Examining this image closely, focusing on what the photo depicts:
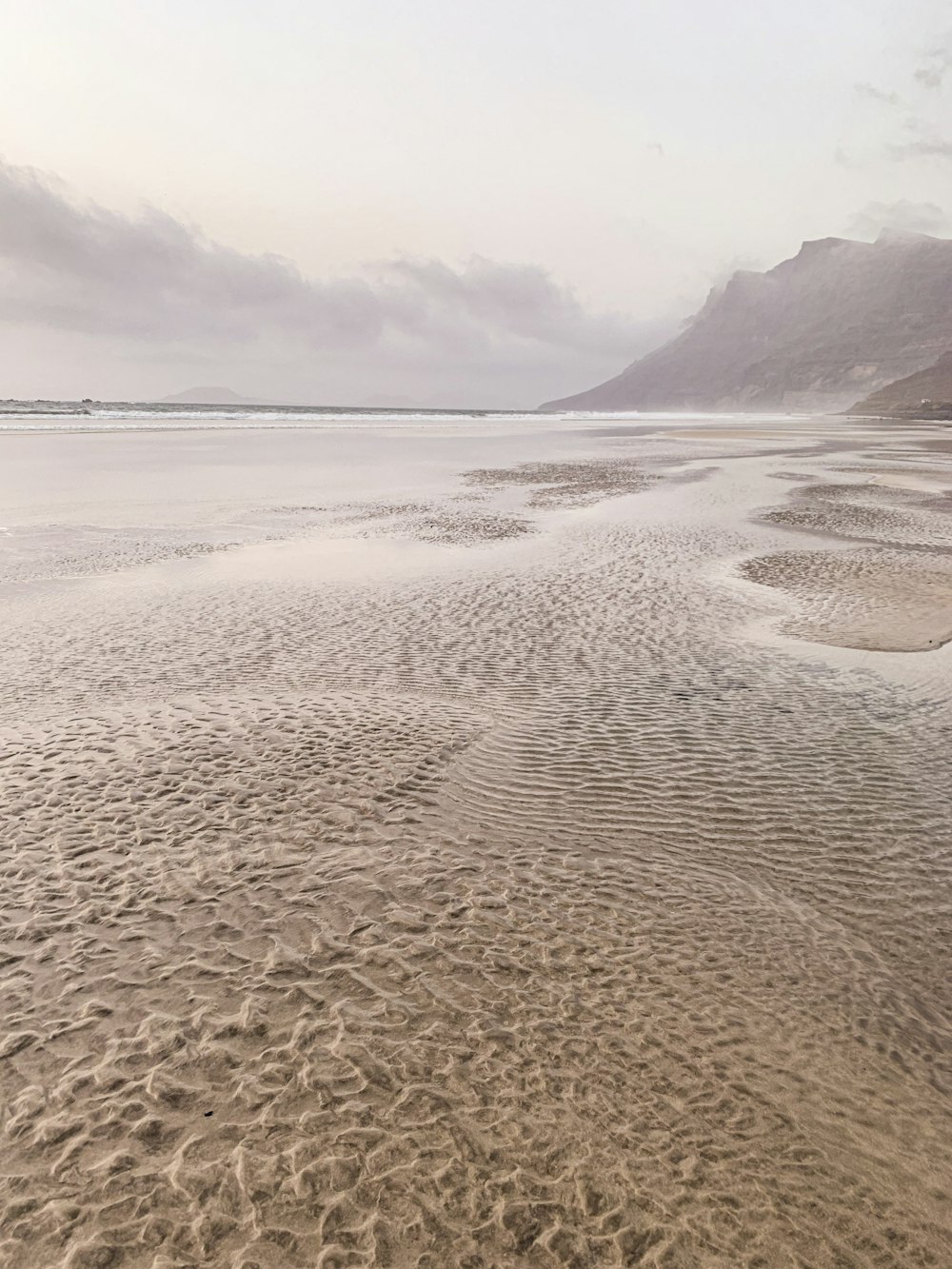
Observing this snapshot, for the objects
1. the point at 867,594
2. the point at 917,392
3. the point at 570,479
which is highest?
the point at 867,594

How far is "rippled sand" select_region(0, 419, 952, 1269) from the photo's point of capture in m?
2.97

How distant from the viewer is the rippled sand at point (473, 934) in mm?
2967

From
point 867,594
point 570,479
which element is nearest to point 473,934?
point 867,594

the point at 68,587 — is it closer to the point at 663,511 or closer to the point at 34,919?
the point at 34,919

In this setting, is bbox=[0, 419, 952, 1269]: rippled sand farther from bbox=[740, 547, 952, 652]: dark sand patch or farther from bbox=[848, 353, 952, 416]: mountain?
bbox=[848, 353, 952, 416]: mountain

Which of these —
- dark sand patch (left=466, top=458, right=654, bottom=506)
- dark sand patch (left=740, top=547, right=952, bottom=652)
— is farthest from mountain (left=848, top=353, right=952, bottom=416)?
dark sand patch (left=740, top=547, right=952, bottom=652)

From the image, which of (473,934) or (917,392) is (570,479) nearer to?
(473,934)

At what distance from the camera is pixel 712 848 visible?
5.49 metres

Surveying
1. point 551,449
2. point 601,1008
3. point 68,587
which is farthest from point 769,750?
point 551,449

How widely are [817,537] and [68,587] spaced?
15.4m

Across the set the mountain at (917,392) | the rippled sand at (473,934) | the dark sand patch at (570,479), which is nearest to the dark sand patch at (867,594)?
the rippled sand at (473,934)

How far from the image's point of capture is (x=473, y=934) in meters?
4.49

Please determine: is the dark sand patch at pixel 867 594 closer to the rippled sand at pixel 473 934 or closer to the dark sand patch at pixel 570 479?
the rippled sand at pixel 473 934

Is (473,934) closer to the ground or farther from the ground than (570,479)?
farther from the ground
